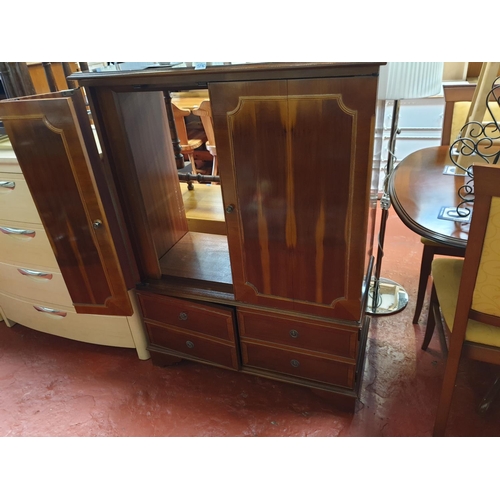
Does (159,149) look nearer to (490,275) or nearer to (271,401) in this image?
(271,401)

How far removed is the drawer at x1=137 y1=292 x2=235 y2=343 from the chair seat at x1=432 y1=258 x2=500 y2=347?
0.77 m

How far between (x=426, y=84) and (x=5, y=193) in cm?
171

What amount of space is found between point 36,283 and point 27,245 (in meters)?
0.20

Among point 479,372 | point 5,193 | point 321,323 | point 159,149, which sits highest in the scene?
point 159,149

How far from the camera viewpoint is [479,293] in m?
1.03

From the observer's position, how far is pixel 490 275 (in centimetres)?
98

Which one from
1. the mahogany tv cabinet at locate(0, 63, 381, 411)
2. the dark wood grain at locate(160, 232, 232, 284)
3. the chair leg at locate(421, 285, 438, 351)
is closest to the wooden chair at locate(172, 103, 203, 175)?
the dark wood grain at locate(160, 232, 232, 284)

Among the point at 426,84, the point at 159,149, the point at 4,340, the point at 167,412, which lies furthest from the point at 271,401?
the point at 4,340

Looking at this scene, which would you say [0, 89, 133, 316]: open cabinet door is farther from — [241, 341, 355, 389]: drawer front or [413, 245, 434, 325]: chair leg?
[413, 245, 434, 325]: chair leg

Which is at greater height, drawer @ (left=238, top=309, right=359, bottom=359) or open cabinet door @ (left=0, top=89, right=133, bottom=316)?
open cabinet door @ (left=0, top=89, right=133, bottom=316)

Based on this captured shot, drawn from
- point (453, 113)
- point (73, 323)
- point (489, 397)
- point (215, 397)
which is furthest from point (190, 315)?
point (453, 113)

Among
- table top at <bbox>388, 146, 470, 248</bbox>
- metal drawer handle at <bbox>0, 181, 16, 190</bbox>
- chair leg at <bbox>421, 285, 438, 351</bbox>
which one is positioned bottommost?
chair leg at <bbox>421, 285, 438, 351</bbox>

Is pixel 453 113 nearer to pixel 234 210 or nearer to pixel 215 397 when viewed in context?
pixel 234 210

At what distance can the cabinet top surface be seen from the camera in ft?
3.05
